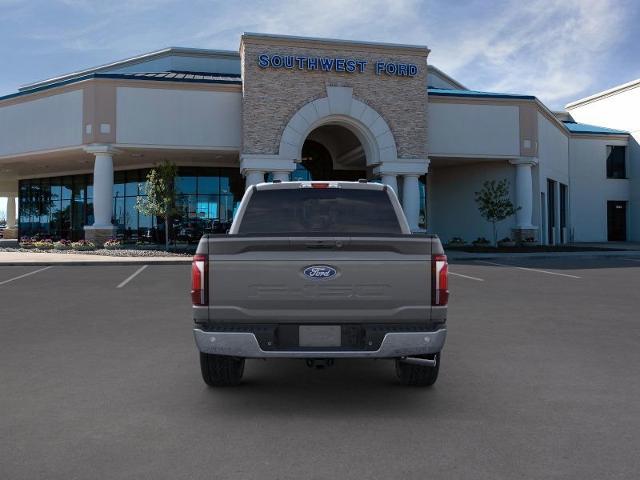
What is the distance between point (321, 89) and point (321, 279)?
2303 centimetres

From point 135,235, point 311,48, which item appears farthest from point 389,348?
point 135,235

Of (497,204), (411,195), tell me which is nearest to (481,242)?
(497,204)

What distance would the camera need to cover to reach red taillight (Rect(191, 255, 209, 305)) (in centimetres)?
448

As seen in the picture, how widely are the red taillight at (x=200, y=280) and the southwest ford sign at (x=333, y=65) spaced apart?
2254 centimetres

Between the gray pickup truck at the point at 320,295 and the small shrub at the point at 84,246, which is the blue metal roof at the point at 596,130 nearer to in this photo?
the small shrub at the point at 84,246

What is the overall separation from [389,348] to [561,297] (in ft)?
27.8

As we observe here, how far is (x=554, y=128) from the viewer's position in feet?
113

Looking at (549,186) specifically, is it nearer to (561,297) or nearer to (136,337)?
(561,297)

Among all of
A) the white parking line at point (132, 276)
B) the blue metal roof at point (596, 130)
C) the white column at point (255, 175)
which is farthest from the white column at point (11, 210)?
the blue metal roof at point (596, 130)

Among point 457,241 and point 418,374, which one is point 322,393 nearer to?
point 418,374

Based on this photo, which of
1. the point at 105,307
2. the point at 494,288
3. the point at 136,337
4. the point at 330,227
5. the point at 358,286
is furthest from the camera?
the point at 494,288

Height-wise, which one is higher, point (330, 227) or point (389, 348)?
point (330, 227)

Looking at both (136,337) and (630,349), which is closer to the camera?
(630,349)

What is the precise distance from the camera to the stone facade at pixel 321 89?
84.3ft
